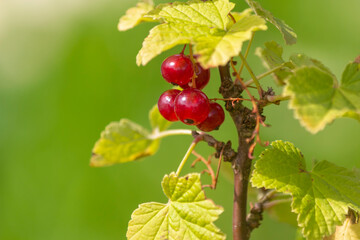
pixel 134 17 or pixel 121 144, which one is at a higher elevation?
pixel 134 17

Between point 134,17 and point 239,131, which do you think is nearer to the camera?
point 239,131

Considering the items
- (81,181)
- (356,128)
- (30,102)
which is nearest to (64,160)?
(81,181)

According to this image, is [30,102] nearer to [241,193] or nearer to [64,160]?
[64,160]

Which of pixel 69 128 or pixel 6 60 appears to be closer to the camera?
pixel 69 128

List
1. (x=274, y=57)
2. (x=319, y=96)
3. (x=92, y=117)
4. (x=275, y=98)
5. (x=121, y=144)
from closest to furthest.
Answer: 1. (x=319, y=96)
2. (x=275, y=98)
3. (x=274, y=57)
4. (x=121, y=144)
5. (x=92, y=117)

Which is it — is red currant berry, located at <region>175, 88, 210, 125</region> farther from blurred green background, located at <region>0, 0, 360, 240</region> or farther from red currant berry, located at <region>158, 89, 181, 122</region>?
blurred green background, located at <region>0, 0, 360, 240</region>

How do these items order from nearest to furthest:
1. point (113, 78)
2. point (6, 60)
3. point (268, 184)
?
1. point (268, 184)
2. point (113, 78)
3. point (6, 60)

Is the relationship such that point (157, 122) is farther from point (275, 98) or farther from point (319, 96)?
point (319, 96)

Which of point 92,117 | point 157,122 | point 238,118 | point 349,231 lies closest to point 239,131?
point 238,118
